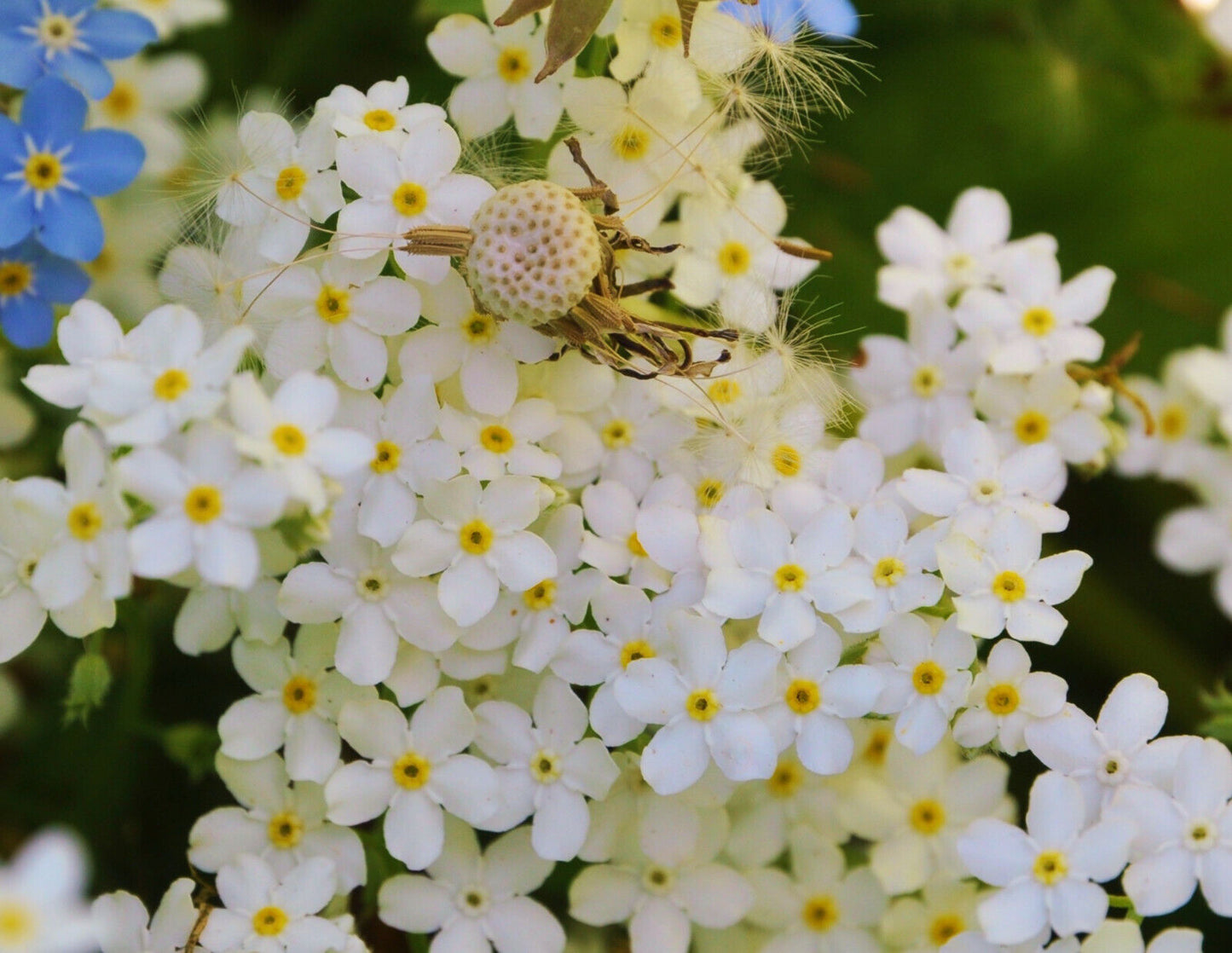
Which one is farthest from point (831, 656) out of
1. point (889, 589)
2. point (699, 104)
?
point (699, 104)

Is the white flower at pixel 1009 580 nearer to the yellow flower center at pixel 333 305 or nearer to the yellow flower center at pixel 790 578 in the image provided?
the yellow flower center at pixel 790 578

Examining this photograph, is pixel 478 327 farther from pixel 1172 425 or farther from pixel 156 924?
pixel 1172 425

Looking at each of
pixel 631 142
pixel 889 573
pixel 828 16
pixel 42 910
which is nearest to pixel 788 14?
pixel 828 16

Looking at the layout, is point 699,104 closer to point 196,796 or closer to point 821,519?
point 821,519

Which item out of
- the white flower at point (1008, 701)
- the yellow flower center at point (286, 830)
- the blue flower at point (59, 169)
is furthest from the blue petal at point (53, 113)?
the white flower at point (1008, 701)

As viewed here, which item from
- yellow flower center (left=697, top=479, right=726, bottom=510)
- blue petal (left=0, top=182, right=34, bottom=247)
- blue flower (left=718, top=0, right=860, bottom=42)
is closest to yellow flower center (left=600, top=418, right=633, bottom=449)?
yellow flower center (left=697, top=479, right=726, bottom=510)
